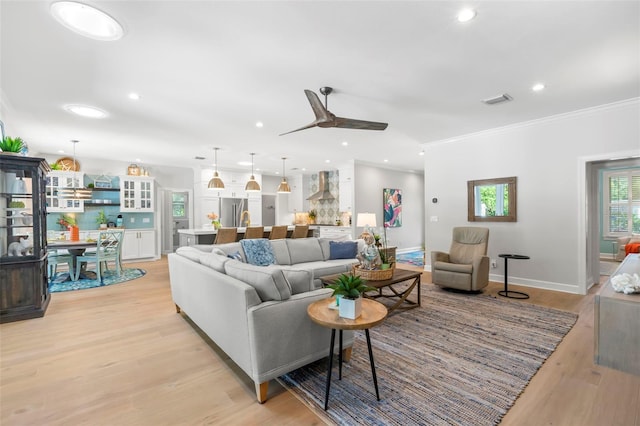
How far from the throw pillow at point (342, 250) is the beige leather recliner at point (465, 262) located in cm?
134

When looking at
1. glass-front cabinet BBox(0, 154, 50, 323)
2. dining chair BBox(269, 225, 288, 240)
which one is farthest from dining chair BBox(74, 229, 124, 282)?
dining chair BBox(269, 225, 288, 240)

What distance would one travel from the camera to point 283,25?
2.31m

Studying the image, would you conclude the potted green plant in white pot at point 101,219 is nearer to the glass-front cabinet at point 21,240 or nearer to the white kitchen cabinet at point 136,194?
the white kitchen cabinet at point 136,194

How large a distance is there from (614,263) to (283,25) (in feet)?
27.7

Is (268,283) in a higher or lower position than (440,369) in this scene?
higher

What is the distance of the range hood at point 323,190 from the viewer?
31.2 feet

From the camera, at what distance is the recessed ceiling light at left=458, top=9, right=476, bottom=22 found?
7.02 ft

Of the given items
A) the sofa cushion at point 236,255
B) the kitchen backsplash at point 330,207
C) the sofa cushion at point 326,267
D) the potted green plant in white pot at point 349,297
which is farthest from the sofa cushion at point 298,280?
the kitchen backsplash at point 330,207

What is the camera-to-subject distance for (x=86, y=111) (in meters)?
4.16

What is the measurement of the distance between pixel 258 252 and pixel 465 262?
3.34 metres

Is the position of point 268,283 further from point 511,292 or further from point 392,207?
point 392,207

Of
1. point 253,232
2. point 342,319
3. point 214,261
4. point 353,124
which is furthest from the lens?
point 253,232

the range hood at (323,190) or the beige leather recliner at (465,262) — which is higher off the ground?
the range hood at (323,190)

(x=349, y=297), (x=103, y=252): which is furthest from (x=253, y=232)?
(x=349, y=297)
